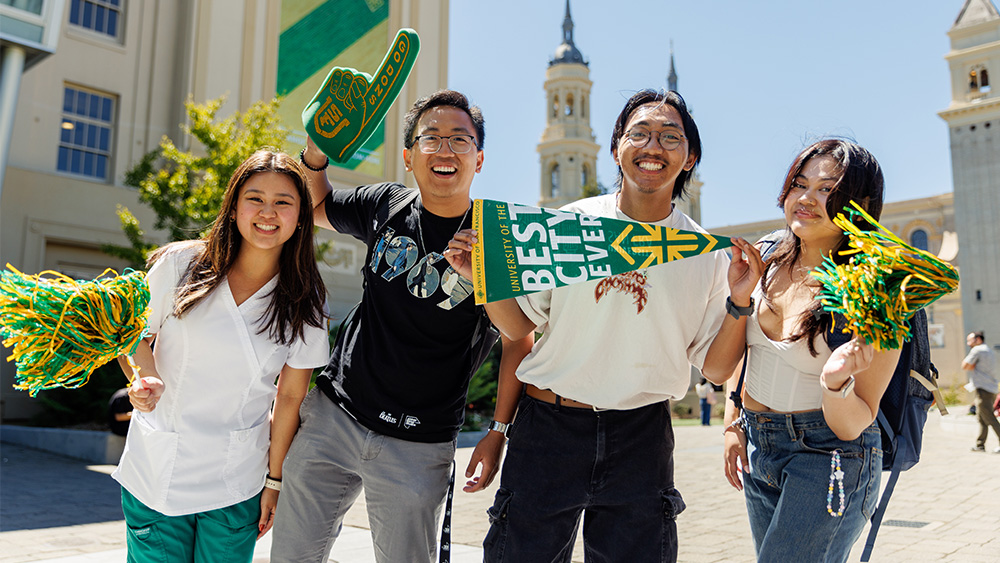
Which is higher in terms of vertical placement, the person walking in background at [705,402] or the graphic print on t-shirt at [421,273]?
the graphic print on t-shirt at [421,273]

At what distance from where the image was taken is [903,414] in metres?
2.53

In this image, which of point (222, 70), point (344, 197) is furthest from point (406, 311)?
point (222, 70)

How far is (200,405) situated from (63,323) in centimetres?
54

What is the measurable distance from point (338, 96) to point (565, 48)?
5543 centimetres

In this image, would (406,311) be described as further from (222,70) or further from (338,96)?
(222,70)

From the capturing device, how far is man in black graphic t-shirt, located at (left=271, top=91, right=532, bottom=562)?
9.37ft

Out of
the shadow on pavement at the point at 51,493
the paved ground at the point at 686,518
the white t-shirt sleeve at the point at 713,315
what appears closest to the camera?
the white t-shirt sleeve at the point at 713,315

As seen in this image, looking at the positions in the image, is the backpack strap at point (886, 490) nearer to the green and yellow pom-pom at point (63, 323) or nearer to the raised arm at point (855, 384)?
the raised arm at point (855, 384)

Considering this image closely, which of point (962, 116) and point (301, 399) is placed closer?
point (301, 399)

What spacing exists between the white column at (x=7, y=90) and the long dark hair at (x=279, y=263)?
40.4ft

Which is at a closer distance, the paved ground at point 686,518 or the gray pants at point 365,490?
the gray pants at point 365,490

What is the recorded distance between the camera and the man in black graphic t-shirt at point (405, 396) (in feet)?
9.37

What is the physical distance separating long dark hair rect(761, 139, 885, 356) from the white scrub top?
6.45 feet

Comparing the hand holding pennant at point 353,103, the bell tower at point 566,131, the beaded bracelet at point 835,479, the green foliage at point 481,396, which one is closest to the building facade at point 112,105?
the green foliage at point 481,396
